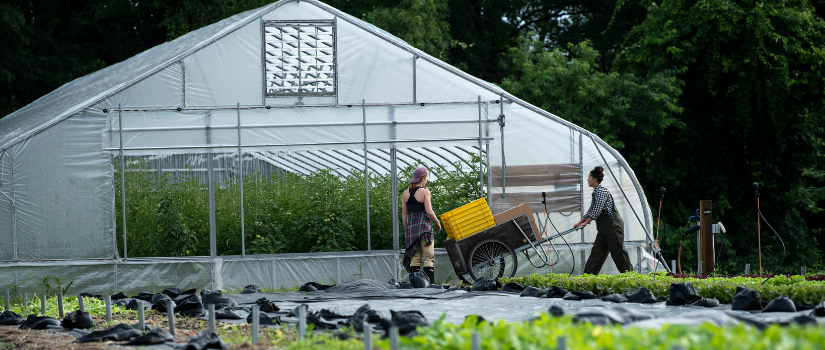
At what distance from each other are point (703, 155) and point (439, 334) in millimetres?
15517

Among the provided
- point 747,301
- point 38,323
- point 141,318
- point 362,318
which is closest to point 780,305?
point 747,301

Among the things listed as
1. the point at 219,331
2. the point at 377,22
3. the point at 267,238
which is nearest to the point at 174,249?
the point at 267,238

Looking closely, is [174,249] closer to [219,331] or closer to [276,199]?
[276,199]

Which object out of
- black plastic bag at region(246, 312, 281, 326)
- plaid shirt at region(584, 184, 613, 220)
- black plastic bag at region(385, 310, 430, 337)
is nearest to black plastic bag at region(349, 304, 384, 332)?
black plastic bag at region(385, 310, 430, 337)

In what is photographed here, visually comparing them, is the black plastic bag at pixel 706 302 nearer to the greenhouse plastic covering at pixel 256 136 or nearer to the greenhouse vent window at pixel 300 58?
the greenhouse plastic covering at pixel 256 136

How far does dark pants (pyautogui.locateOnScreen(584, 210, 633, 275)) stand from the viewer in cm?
987

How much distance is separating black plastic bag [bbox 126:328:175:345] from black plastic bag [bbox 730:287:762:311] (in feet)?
14.3

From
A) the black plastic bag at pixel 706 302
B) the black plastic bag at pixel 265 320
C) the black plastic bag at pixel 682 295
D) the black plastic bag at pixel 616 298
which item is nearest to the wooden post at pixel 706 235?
the black plastic bag at pixel 616 298

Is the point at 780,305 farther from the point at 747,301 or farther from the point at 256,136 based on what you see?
the point at 256,136

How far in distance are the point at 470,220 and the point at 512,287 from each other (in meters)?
1.63

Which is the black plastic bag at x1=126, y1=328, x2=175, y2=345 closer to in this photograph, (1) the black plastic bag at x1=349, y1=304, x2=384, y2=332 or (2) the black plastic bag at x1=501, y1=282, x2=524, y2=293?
(1) the black plastic bag at x1=349, y1=304, x2=384, y2=332

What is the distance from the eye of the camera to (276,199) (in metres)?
11.3

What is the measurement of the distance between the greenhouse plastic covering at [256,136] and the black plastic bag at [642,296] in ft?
11.7

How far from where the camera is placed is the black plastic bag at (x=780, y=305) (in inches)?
239
